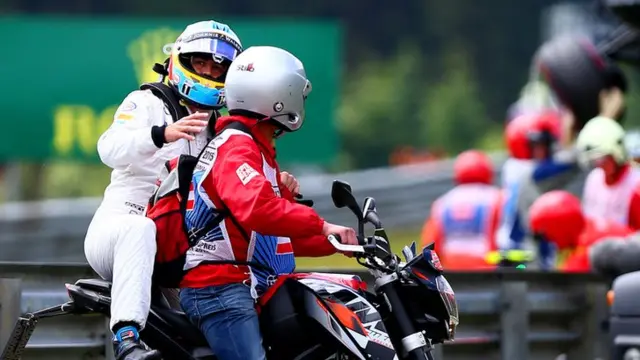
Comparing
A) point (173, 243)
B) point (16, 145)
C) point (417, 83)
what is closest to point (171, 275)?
point (173, 243)

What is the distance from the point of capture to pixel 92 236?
8.29 metres

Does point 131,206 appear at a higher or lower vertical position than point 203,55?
lower

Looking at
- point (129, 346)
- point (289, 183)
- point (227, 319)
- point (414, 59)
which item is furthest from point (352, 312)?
point (414, 59)

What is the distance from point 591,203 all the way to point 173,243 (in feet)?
24.0

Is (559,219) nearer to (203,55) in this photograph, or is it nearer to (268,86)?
(203,55)

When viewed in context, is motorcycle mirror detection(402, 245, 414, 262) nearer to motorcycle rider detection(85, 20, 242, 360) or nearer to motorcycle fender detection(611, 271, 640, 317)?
motorcycle rider detection(85, 20, 242, 360)

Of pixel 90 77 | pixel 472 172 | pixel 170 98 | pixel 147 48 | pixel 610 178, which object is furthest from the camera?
pixel 147 48

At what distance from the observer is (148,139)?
838 cm

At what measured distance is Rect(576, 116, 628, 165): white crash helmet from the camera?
1449 cm

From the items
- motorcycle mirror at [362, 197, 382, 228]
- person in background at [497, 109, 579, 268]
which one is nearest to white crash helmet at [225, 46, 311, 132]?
motorcycle mirror at [362, 197, 382, 228]

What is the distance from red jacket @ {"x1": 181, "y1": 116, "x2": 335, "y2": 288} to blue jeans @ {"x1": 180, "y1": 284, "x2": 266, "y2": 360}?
0.05 meters

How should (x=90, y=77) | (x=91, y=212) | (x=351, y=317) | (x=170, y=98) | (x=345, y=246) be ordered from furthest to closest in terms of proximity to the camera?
(x=91, y=212), (x=90, y=77), (x=170, y=98), (x=351, y=317), (x=345, y=246)

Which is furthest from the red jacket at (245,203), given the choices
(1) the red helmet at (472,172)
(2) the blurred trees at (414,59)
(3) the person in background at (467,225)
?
(2) the blurred trees at (414,59)

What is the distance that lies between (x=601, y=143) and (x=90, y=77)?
1440 cm
